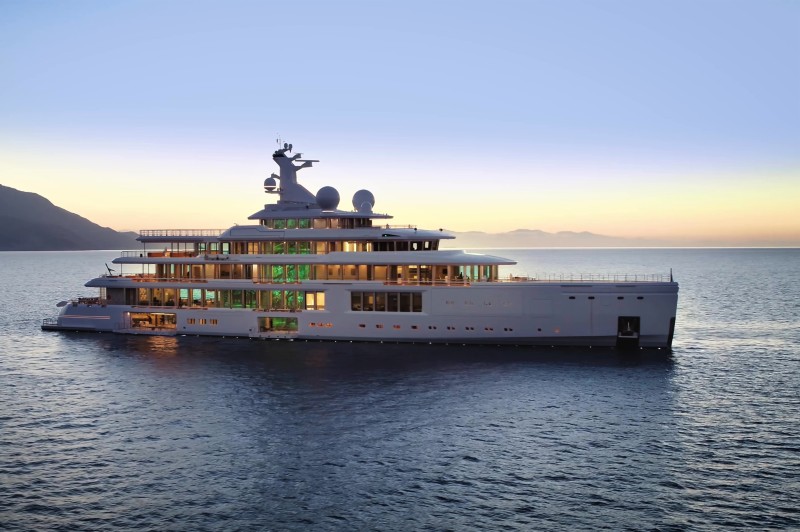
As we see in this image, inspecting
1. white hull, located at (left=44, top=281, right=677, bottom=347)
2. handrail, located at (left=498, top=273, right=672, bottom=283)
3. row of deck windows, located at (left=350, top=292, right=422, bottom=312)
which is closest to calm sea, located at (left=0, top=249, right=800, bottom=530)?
white hull, located at (left=44, top=281, right=677, bottom=347)

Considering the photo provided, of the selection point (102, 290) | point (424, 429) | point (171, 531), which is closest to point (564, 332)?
point (424, 429)

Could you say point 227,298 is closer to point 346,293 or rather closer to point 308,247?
point 308,247

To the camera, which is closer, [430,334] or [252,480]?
[252,480]

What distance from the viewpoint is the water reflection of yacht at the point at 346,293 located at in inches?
1976

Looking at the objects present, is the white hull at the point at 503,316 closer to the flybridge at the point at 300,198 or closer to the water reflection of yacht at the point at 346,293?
the water reflection of yacht at the point at 346,293

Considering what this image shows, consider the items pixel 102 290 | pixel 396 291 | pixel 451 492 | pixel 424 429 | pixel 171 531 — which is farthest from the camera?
pixel 102 290

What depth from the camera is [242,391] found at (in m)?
38.3

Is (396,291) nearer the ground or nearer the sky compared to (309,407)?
nearer the sky

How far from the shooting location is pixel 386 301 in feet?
179

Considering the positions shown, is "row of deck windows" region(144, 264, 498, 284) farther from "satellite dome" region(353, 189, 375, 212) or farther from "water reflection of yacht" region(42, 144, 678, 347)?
"satellite dome" region(353, 189, 375, 212)

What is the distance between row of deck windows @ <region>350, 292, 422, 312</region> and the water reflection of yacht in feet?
0.30

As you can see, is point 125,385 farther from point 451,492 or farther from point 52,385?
point 451,492

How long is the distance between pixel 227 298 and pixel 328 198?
13.2 m

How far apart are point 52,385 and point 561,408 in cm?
Result: 3084
